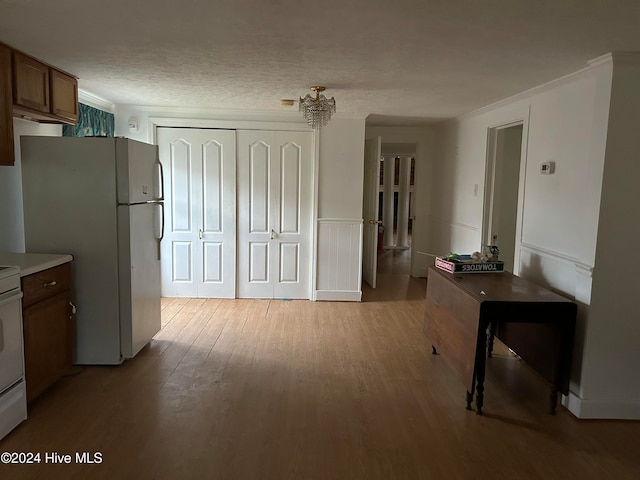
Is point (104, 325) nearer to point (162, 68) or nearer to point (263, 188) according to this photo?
point (162, 68)

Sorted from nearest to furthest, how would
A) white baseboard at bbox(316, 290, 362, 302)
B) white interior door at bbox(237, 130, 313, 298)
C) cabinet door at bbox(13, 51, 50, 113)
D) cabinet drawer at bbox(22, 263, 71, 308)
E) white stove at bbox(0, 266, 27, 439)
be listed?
white stove at bbox(0, 266, 27, 439)
cabinet drawer at bbox(22, 263, 71, 308)
cabinet door at bbox(13, 51, 50, 113)
white interior door at bbox(237, 130, 313, 298)
white baseboard at bbox(316, 290, 362, 302)

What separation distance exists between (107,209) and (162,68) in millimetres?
1042

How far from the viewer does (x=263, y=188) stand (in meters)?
5.13

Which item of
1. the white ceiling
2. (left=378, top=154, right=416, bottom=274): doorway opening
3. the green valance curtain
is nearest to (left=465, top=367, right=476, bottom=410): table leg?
the white ceiling

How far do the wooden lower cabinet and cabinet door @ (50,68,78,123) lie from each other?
3.87 ft

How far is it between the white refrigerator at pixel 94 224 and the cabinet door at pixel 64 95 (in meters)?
0.36

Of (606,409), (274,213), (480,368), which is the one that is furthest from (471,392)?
(274,213)

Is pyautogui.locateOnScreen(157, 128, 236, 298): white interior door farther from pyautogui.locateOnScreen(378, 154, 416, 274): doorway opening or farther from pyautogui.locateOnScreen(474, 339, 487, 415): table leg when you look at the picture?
pyautogui.locateOnScreen(378, 154, 416, 274): doorway opening

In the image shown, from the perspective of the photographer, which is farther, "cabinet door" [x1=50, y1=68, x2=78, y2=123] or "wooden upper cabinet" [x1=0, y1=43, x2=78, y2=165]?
"cabinet door" [x1=50, y1=68, x2=78, y2=123]

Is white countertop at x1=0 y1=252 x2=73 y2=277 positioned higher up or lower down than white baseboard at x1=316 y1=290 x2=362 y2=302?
higher up

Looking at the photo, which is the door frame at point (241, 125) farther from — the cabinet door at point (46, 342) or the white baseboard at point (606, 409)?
the white baseboard at point (606, 409)

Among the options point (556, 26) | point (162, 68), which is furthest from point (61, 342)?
point (556, 26)

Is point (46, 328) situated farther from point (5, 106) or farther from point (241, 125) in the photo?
point (241, 125)

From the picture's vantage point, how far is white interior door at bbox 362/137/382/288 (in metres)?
5.44
